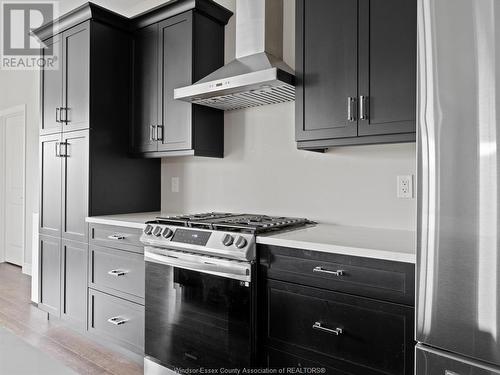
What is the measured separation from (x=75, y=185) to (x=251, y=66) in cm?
170

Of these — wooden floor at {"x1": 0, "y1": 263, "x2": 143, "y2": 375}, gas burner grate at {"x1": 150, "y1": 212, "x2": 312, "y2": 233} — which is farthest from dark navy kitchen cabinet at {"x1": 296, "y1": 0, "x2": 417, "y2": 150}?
wooden floor at {"x1": 0, "y1": 263, "x2": 143, "y2": 375}

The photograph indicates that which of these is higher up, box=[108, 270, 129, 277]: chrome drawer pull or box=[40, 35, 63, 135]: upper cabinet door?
box=[40, 35, 63, 135]: upper cabinet door

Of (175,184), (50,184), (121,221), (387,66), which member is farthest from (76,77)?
(387,66)

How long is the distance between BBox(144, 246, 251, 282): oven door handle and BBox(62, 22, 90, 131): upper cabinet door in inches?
49.1

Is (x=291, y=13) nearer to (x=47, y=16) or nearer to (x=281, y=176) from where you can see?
(x=281, y=176)

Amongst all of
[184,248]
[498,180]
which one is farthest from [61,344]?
[498,180]

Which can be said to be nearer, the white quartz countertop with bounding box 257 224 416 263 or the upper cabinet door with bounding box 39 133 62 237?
the white quartz countertop with bounding box 257 224 416 263

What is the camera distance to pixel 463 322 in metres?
1.25

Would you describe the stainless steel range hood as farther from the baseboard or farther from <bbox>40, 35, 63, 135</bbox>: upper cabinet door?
the baseboard

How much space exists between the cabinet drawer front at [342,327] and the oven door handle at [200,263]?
0.16 meters

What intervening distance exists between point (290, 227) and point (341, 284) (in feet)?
1.93

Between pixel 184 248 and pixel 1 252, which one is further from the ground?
pixel 184 248

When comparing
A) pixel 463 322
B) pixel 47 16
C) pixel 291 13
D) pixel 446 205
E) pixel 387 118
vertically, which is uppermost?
pixel 47 16

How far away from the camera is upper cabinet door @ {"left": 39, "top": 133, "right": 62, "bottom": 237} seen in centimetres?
321
